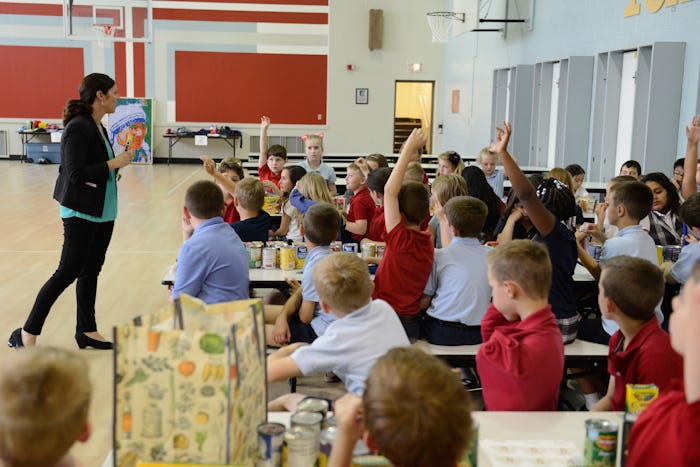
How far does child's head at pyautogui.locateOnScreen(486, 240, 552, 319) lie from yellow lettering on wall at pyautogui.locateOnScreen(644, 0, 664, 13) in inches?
236

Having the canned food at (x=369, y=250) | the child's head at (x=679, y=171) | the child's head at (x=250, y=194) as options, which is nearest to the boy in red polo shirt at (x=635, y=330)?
the canned food at (x=369, y=250)

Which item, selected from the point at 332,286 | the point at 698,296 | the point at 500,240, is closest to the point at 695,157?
the point at 500,240

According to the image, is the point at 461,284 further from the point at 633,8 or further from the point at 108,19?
the point at 108,19

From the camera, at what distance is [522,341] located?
2463 mm

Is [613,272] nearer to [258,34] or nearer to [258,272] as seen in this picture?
[258,272]

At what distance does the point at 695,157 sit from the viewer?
5344 millimetres

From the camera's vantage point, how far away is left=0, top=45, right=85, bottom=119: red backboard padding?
58.2 ft

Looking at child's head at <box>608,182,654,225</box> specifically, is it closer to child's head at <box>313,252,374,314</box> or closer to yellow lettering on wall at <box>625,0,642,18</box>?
child's head at <box>313,252,374,314</box>

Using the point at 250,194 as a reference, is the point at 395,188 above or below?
above

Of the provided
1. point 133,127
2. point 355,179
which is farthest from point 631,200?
point 133,127

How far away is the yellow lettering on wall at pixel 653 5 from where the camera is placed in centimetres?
758

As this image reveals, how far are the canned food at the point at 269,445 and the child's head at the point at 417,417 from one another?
33 cm

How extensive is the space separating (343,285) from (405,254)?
1.16 m

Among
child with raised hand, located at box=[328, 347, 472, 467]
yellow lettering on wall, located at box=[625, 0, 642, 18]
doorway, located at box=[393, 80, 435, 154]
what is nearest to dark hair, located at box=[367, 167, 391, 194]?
child with raised hand, located at box=[328, 347, 472, 467]
